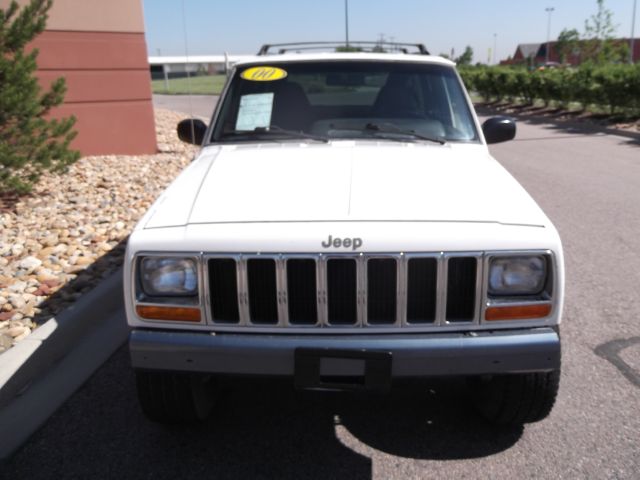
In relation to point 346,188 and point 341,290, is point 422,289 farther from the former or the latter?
point 346,188

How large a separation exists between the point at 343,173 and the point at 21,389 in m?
2.12

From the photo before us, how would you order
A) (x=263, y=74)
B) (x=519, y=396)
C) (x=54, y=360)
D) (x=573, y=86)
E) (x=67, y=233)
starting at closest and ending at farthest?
(x=519, y=396) → (x=54, y=360) → (x=263, y=74) → (x=67, y=233) → (x=573, y=86)

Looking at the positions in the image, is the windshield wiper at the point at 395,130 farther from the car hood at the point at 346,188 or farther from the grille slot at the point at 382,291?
the grille slot at the point at 382,291

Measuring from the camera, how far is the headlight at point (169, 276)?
273 cm

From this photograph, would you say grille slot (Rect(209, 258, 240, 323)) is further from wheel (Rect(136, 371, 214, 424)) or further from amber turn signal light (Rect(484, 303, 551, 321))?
amber turn signal light (Rect(484, 303, 551, 321))

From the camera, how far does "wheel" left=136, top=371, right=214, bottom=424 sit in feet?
9.80

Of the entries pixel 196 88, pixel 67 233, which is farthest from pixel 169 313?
pixel 196 88

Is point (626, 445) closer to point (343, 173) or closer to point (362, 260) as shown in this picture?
point (362, 260)

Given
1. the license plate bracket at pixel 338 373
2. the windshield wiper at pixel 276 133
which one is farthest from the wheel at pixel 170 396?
the windshield wiper at pixel 276 133

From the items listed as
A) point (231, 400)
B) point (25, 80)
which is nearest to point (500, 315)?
point (231, 400)

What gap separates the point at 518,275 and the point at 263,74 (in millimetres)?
2462

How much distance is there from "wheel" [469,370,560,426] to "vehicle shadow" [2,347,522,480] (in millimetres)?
143

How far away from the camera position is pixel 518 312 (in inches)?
106

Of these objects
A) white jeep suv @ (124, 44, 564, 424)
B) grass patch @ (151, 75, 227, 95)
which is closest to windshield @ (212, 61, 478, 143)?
white jeep suv @ (124, 44, 564, 424)
